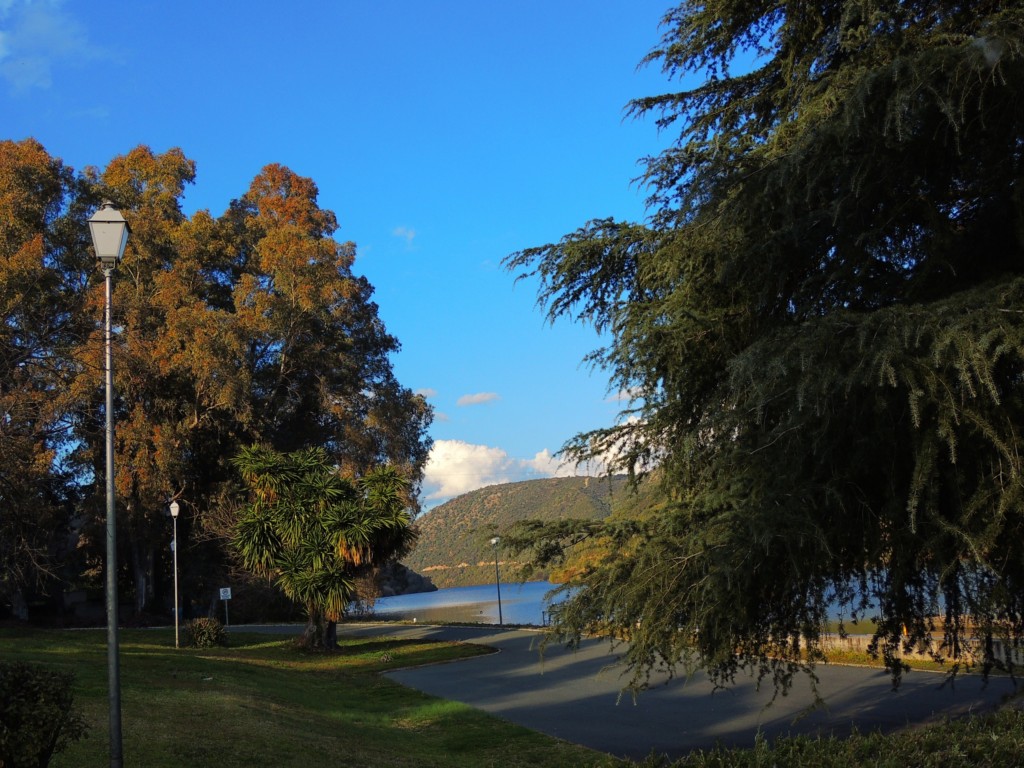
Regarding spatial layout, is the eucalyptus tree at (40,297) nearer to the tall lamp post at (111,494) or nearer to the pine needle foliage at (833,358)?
the tall lamp post at (111,494)

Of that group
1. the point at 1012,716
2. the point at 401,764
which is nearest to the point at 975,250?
the point at 1012,716

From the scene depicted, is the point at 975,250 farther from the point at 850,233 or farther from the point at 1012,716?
the point at 1012,716

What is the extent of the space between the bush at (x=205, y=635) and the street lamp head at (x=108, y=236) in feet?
68.3

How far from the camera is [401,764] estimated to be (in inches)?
372

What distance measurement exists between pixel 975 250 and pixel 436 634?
2715 cm

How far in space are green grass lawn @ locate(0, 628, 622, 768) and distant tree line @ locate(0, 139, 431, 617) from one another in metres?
11.7

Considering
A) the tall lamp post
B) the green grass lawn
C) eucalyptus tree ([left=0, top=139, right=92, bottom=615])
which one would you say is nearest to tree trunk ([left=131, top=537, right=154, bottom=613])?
eucalyptus tree ([left=0, top=139, right=92, bottom=615])

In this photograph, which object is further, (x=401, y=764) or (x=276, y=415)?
(x=276, y=415)

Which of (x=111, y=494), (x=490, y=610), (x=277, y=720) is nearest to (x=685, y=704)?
(x=277, y=720)

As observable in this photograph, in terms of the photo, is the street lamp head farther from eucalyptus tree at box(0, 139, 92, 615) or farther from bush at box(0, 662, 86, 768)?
eucalyptus tree at box(0, 139, 92, 615)

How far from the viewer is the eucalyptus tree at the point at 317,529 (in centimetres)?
2445

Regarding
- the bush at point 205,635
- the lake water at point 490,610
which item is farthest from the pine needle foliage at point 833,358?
the bush at point 205,635

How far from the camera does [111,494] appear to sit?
6949 millimetres

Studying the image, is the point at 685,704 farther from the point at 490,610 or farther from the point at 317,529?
the point at 490,610
